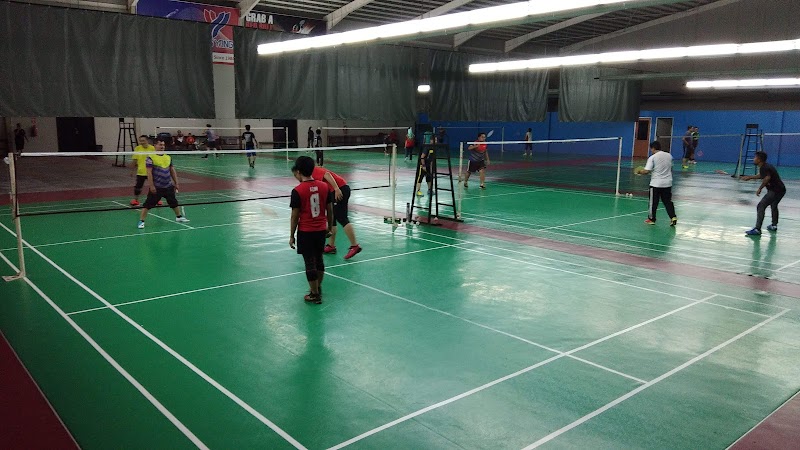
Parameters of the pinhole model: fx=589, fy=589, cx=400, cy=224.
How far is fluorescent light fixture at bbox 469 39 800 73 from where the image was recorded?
15709mm

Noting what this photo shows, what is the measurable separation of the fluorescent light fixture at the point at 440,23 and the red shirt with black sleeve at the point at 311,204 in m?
6.33

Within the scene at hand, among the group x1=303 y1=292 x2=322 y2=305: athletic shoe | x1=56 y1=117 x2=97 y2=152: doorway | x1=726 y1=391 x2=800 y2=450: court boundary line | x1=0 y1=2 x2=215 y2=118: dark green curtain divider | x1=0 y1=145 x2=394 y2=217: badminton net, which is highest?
x1=0 y1=2 x2=215 y2=118: dark green curtain divider

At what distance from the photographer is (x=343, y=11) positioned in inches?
1040

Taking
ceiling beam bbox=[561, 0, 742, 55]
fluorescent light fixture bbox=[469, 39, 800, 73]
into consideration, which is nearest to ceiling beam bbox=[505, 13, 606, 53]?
ceiling beam bbox=[561, 0, 742, 55]

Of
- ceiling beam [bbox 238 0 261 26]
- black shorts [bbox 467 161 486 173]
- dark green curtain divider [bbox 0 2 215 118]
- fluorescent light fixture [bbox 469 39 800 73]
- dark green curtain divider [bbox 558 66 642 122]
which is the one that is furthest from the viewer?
dark green curtain divider [bbox 558 66 642 122]

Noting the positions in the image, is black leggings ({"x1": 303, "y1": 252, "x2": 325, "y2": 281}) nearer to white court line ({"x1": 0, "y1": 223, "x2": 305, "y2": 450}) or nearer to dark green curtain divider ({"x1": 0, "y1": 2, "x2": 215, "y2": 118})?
white court line ({"x1": 0, "y1": 223, "x2": 305, "y2": 450})

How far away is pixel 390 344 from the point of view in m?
6.66

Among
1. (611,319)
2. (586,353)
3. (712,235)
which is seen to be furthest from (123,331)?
(712,235)

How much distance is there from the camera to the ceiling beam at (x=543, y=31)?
3142 centimetres

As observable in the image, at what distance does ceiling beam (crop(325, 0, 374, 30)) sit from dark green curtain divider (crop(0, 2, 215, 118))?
10526mm

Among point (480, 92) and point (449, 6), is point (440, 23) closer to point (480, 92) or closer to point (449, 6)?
point (480, 92)

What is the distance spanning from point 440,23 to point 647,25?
2609 centimetres

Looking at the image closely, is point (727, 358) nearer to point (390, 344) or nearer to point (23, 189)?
point (390, 344)

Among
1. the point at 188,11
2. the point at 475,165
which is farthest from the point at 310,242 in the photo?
the point at 188,11
